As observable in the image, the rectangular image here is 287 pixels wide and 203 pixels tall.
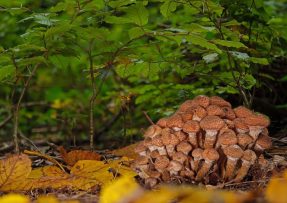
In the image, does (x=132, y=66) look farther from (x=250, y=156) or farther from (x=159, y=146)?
(x=250, y=156)

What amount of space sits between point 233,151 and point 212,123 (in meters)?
0.17

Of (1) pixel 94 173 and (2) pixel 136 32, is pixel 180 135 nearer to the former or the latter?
(1) pixel 94 173

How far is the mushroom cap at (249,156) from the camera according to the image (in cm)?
Result: 238

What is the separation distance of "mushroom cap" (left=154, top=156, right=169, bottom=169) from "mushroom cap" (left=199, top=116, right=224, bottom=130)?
0.88 ft

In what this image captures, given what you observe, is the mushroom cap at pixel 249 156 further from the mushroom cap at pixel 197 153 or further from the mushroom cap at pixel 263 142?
the mushroom cap at pixel 197 153

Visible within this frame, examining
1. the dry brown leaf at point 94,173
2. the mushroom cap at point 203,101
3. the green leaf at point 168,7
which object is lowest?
the dry brown leaf at point 94,173

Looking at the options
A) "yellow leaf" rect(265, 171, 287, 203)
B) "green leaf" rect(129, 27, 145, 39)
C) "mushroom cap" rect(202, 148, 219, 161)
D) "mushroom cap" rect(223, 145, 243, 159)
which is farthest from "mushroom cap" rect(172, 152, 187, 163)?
"yellow leaf" rect(265, 171, 287, 203)

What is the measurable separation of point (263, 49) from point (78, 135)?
326cm

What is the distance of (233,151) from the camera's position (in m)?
2.34

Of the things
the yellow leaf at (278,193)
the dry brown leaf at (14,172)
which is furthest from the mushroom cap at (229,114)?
the yellow leaf at (278,193)

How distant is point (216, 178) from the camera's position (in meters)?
2.44

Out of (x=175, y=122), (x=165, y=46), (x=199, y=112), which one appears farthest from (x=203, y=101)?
(x=165, y=46)

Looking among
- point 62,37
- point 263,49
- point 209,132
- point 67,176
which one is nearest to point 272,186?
point 209,132

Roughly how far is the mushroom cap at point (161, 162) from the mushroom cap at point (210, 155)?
207 millimetres
